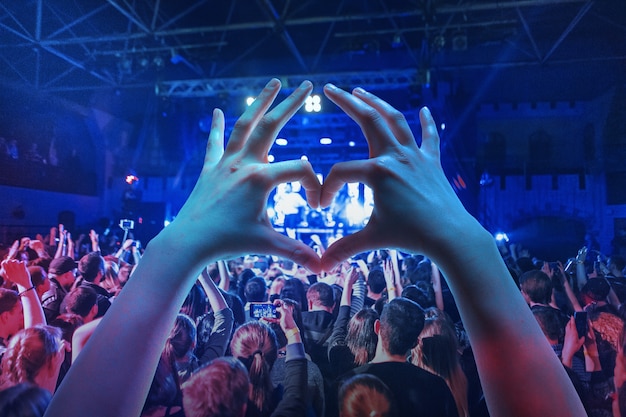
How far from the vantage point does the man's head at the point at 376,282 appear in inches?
170

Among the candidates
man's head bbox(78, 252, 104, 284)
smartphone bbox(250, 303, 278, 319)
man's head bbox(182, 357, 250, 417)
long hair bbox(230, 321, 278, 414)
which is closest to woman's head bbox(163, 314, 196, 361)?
long hair bbox(230, 321, 278, 414)

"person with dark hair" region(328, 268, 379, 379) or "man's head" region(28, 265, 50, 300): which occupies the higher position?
"man's head" region(28, 265, 50, 300)

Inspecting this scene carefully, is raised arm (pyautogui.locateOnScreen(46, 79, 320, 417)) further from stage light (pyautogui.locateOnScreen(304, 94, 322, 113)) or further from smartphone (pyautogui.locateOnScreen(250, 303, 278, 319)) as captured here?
stage light (pyautogui.locateOnScreen(304, 94, 322, 113))

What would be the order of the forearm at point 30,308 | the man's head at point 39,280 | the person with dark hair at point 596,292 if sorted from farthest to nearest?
1. the person with dark hair at point 596,292
2. the man's head at point 39,280
3. the forearm at point 30,308

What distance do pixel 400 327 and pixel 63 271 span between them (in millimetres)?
3436

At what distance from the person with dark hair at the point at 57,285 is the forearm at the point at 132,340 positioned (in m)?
2.87

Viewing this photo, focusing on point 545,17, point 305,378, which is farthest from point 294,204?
point 305,378

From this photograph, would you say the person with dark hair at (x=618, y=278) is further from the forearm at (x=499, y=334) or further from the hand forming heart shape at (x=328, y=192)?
the hand forming heart shape at (x=328, y=192)

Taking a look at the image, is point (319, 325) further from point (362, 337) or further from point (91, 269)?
point (91, 269)

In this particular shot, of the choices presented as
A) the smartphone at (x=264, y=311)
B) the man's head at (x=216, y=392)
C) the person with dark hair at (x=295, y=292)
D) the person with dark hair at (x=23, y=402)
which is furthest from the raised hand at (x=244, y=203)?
the person with dark hair at (x=295, y=292)

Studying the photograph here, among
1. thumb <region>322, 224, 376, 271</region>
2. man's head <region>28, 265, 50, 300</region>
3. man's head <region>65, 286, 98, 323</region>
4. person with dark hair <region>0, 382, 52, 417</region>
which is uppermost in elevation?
thumb <region>322, 224, 376, 271</region>

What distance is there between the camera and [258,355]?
2396 mm

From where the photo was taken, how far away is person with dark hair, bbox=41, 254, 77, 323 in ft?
10.2

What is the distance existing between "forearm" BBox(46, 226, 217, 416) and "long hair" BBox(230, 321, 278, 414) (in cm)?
174
